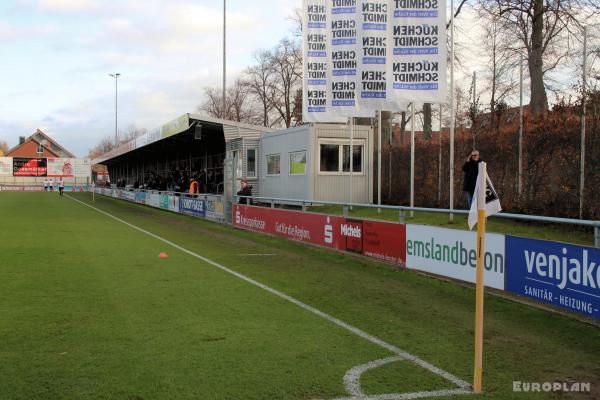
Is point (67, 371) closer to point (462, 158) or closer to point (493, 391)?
point (493, 391)

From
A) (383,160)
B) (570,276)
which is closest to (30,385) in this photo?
(570,276)

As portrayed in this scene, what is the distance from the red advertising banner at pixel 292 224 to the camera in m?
13.9

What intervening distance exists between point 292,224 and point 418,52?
5900 mm

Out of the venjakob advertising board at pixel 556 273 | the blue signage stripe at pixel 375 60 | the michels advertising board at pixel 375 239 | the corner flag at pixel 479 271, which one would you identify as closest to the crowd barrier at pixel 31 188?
the blue signage stripe at pixel 375 60

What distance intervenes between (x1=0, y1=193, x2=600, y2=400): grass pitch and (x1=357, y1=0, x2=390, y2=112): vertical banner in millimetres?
7078

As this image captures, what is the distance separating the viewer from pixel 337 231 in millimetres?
13555

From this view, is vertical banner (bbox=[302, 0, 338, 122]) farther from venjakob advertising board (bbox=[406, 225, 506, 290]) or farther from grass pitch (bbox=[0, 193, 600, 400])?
venjakob advertising board (bbox=[406, 225, 506, 290])

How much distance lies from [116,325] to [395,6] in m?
12.1

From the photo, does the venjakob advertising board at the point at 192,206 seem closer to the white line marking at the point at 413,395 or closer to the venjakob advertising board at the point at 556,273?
the venjakob advertising board at the point at 556,273

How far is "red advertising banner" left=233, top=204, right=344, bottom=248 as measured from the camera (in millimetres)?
13945

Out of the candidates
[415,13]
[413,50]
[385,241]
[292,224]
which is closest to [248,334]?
[385,241]

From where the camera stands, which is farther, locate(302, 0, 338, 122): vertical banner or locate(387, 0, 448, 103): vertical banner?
locate(302, 0, 338, 122): vertical banner

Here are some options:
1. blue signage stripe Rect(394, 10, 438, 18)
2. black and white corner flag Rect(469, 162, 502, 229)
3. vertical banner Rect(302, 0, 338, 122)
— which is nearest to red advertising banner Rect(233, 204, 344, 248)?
vertical banner Rect(302, 0, 338, 122)

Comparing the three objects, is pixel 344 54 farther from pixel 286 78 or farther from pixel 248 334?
pixel 286 78
